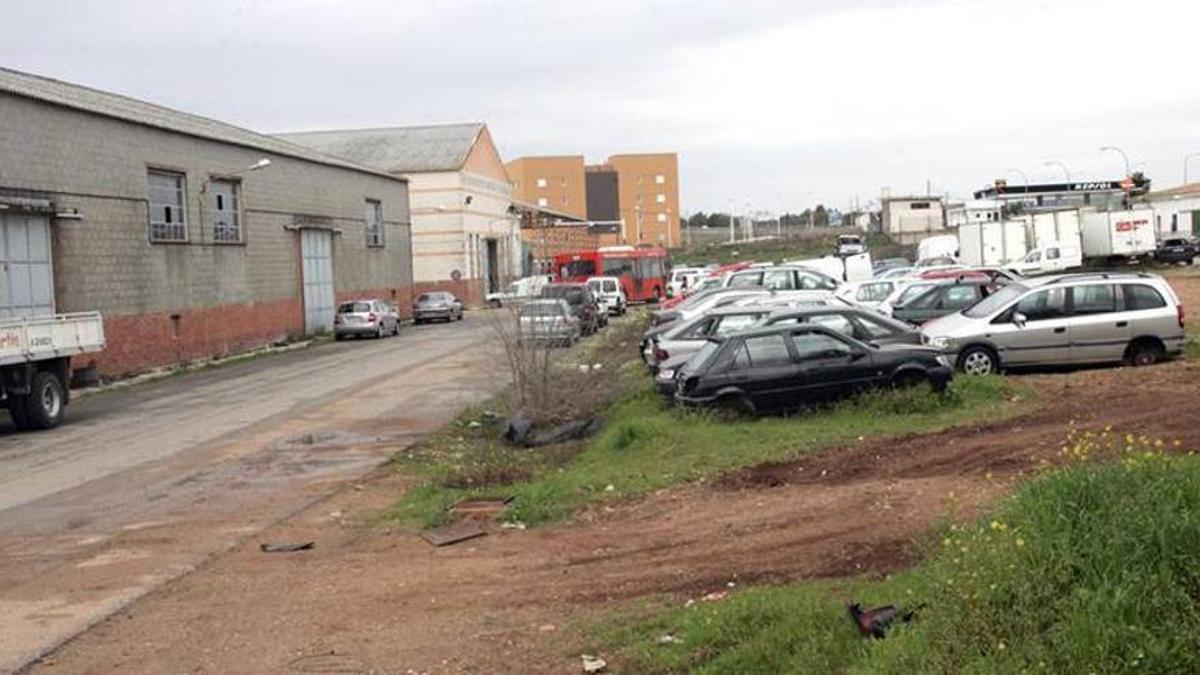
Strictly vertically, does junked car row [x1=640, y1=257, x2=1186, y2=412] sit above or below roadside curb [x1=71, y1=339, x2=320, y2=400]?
above

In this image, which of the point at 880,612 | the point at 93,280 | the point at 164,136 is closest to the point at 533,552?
the point at 880,612

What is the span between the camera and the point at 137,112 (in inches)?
1419

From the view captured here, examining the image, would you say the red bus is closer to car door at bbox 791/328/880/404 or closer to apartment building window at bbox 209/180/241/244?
apartment building window at bbox 209/180/241/244

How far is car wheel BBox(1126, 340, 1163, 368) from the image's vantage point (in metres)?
17.9

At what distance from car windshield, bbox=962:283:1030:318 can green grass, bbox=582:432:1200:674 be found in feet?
41.6

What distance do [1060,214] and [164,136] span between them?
119ft

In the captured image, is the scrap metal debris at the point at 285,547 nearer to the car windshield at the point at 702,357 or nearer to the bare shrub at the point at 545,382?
the car windshield at the point at 702,357

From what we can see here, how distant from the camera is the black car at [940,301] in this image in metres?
22.9

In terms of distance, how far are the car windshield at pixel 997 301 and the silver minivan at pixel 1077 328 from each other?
0.32 ft

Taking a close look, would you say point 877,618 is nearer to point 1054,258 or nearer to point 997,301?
point 997,301

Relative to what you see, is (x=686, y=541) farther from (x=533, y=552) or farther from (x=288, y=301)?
(x=288, y=301)

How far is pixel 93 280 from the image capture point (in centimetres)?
3023

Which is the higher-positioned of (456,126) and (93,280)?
(456,126)

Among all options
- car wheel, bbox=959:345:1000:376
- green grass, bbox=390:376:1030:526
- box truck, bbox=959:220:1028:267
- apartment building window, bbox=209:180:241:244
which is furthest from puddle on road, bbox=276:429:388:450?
box truck, bbox=959:220:1028:267
